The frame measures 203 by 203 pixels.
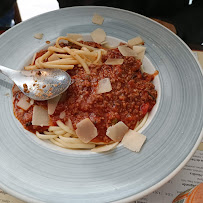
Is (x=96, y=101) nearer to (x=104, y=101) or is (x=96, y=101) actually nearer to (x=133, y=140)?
(x=104, y=101)

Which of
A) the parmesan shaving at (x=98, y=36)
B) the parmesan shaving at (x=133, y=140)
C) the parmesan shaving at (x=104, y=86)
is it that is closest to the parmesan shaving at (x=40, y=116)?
the parmesan shaving at (x=104, y=86)

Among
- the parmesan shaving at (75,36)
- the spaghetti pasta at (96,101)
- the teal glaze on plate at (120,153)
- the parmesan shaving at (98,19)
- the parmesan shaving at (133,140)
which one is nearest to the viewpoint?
the teal glaze on plate at (120,153)

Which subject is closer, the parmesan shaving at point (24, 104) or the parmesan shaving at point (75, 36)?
the parmesan shaving at point (24, 104)

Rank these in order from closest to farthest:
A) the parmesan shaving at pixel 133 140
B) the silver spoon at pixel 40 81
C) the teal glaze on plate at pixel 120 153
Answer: the teal glaze on plate at pixel 120 153 < the parmesan shaving at pixel 133 140 < the silver spoon at pixel 40 81

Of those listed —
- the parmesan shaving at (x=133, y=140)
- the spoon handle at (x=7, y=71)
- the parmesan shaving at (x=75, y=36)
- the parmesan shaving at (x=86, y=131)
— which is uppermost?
the parmesan shaving at (x=75, y=36)

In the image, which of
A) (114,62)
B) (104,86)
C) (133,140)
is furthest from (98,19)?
(133,140)

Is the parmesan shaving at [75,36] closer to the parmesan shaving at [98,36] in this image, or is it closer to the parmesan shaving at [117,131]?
the parmesan shaving at [98,36]

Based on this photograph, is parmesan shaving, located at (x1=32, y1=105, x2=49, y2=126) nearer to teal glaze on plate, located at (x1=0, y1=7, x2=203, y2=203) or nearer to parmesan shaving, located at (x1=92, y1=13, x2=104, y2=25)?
teal glaze on plate, located at (x1=0, y1=7, x2=203, y2=203)
